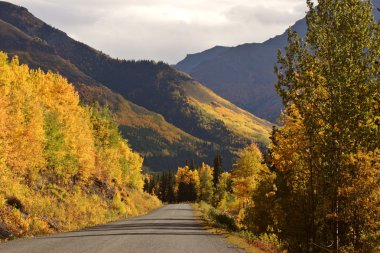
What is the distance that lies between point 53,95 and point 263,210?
140ft

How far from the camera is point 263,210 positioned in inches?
1339

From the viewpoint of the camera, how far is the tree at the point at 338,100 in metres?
16.8

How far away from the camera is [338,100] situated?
17.0 meters

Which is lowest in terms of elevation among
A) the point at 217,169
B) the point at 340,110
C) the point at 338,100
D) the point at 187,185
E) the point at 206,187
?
the point at 187,185

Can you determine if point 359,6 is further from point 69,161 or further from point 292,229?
point 69,161

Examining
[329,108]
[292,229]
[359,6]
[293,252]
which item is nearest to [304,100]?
[329,108]

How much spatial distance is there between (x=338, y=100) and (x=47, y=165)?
38.0 m

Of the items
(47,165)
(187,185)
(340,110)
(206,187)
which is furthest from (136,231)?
(187,185)

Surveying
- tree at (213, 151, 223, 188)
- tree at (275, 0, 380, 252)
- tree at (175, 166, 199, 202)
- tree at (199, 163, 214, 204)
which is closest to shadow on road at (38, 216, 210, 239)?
tree at (275, 0, 380, 252)

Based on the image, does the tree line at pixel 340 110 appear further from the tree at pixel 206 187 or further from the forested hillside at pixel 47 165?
the tree at pixel 206 187

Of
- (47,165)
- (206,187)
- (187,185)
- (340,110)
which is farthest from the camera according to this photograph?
(187,185)

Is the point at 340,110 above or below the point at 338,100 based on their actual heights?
below

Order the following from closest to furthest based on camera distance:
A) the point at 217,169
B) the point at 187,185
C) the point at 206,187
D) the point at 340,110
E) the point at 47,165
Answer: the point at 340,110 < the point at 47,165 < the point at 217,169 < the point at 206,187 < the point at 187,185

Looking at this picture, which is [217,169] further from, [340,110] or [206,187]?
[340,110]
